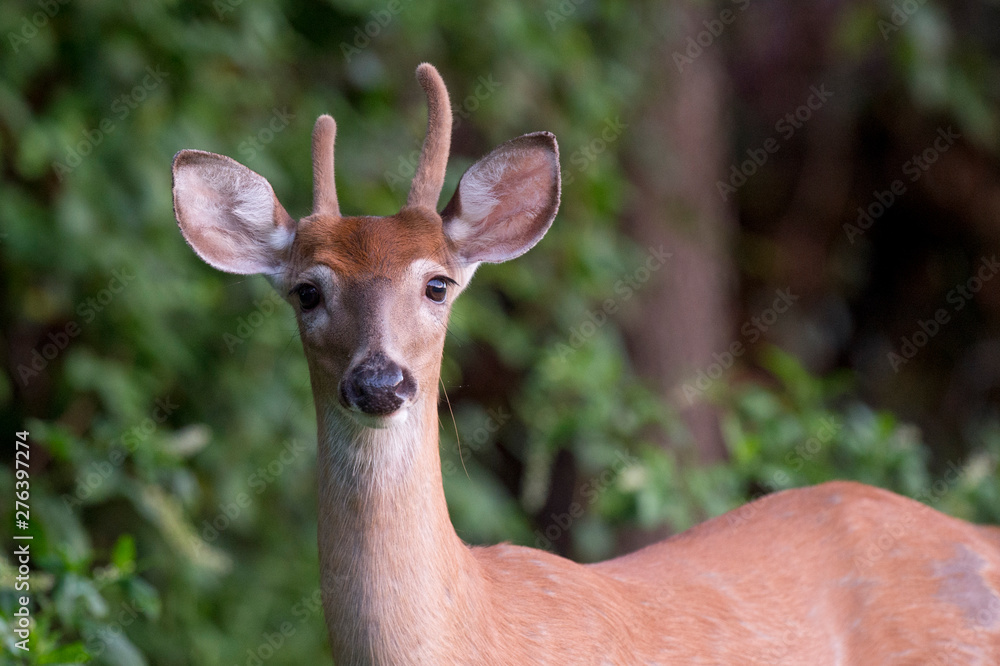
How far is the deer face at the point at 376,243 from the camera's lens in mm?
2764

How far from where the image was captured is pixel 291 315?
17.1ft

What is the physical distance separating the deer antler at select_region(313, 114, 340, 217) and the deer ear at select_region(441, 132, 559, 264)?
297 millimetres

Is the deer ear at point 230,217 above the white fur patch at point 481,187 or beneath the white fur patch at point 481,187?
beneath

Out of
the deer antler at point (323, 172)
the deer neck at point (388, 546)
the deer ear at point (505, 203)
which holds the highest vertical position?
the deer ear at point (505, 203)

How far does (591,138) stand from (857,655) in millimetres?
3743

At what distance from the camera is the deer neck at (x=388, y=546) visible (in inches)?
105

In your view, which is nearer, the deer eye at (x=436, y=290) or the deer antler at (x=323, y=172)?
the deer eye at (x=436, y=290)

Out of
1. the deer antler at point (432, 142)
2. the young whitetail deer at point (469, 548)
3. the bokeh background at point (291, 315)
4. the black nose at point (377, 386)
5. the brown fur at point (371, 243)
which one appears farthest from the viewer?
the bokeh background at point (291, 315)

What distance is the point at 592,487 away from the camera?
6.50 metres

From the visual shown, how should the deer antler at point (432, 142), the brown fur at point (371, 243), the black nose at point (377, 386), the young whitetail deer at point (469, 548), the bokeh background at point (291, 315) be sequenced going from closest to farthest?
the black nose at point (377, 386)
the young whitetail deer at point (469, 548)
the brown fur at point (371, 243)
the deer antler at point (432, 142)
the bokeh background at point (291, 315)

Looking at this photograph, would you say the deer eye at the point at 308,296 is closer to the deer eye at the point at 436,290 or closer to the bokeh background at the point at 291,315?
the deer eye at the point at 436,290

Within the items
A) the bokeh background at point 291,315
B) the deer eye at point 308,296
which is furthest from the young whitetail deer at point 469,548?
the bokeh background at point 291,315

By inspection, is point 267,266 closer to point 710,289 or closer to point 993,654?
point 993,654

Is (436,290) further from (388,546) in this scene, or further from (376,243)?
(388,546)
